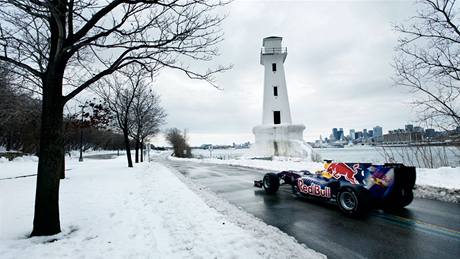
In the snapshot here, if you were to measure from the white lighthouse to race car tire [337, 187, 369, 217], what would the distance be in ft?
76.5

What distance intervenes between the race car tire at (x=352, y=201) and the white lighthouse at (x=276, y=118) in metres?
23.3

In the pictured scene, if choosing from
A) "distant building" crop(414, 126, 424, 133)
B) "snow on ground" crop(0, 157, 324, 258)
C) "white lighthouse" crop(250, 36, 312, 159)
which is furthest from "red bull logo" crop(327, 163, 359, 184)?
"white lighthouse" crop(250, 36, 312, 159)

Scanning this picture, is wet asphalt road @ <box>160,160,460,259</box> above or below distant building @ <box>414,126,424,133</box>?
below

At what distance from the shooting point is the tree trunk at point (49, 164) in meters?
4.88

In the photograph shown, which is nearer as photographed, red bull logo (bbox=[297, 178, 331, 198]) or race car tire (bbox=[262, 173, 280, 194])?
red bull logo (bbox=[297, 178, 331, 198])

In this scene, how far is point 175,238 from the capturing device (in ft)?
15.5

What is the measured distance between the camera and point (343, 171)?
22.6 ft

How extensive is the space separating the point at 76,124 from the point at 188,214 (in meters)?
12.6

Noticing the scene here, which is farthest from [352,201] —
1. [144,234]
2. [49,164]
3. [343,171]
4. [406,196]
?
[49,164]

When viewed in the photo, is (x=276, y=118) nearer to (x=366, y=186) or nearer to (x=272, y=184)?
(x=272, y=184)

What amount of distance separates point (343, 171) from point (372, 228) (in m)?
1.86

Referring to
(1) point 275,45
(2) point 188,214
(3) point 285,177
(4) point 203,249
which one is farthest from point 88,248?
(1) point 275,45

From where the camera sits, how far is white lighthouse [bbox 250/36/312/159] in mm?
31109

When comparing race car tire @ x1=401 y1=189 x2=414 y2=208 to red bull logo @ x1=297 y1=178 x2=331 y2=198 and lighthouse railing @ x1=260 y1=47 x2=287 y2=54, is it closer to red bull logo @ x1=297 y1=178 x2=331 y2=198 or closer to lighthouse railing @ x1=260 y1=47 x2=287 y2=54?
red bull logo @ x1=297 y1=178 x2=331 y2=198
